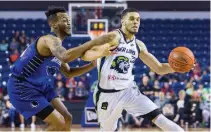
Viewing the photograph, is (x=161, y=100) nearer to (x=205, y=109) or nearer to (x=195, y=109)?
(x=195, y=109)

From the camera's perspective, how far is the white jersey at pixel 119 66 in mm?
5574

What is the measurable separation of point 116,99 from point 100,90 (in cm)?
23

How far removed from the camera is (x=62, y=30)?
4992mm

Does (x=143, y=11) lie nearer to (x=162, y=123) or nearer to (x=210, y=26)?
(x=210, y=26)

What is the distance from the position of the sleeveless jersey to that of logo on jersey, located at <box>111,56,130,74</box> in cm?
85

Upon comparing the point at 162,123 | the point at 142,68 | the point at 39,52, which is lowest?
the point at 142,68

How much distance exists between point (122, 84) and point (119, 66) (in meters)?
0.23

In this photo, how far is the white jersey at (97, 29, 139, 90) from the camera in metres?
5.57

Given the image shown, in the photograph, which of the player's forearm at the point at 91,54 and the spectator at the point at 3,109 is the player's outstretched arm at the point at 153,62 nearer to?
the player's forearm at the point at 91,54

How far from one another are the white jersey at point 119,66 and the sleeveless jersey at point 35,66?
2.62 feet

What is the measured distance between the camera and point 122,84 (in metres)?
5.66

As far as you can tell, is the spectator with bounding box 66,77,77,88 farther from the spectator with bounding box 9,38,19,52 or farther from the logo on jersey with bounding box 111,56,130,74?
the logo on jersey with bounding box 111,56,130,74

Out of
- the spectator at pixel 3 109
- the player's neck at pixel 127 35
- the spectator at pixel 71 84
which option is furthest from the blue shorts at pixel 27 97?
the spectator at pixel 71 84

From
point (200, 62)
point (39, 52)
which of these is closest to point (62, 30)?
point (39, 52)
